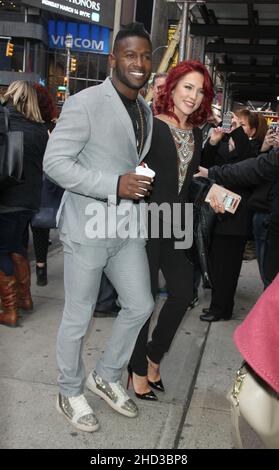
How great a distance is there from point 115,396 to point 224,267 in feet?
6.74

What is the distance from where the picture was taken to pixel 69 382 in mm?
2984

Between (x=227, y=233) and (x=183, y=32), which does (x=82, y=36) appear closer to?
(x=183, y=32)

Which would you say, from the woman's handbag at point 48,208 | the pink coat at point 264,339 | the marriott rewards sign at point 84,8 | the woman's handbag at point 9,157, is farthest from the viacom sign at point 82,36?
the pink coat at point 264,339

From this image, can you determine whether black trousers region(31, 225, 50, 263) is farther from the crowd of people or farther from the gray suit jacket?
the gray suit jacket

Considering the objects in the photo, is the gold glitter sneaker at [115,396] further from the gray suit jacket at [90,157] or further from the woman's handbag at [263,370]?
the woman's handbag at [263,370]

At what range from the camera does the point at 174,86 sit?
3416mm

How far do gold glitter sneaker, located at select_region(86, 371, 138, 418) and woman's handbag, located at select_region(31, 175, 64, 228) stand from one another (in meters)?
2.47

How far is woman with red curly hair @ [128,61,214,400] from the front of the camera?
3.27 metres

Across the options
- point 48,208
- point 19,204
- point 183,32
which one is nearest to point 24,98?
point 19,204

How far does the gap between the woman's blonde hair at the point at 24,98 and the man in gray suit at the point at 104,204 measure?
1.85m

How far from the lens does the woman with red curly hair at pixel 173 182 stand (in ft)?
10.7

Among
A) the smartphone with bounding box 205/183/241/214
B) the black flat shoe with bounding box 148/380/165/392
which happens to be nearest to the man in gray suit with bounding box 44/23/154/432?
the black flat shoe with bounding box 148/380/165/392
